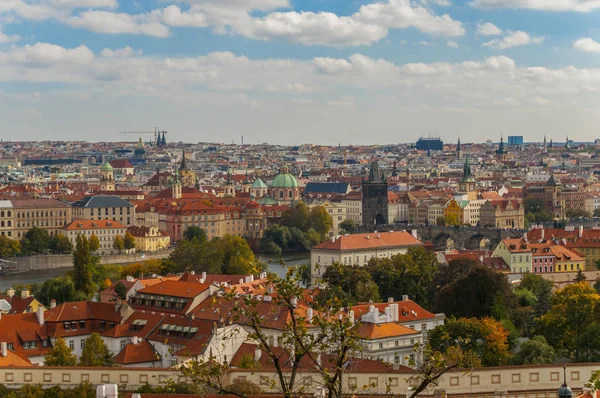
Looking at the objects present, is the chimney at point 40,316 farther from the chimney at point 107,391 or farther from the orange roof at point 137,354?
the chimney at point 107,391

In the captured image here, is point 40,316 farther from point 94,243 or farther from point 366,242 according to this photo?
point 94,243

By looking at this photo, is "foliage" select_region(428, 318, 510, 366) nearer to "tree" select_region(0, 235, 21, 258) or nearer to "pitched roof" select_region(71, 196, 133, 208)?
"tree" select_region(0, 235, 21, 258)

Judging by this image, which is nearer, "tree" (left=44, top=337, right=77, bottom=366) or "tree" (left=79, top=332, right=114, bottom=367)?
"tree" (left=44, top=337, right=77, bottom=366)

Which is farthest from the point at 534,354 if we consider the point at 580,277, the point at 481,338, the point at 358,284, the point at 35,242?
the point at 35,242

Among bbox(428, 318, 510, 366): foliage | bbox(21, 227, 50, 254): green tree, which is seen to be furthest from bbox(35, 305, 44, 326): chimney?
bbox(21, 227, 50, 254): green tree

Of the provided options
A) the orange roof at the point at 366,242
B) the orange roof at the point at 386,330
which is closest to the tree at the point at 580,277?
the orange roof at the point at 366,242

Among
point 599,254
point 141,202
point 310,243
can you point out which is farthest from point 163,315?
point 141,202
